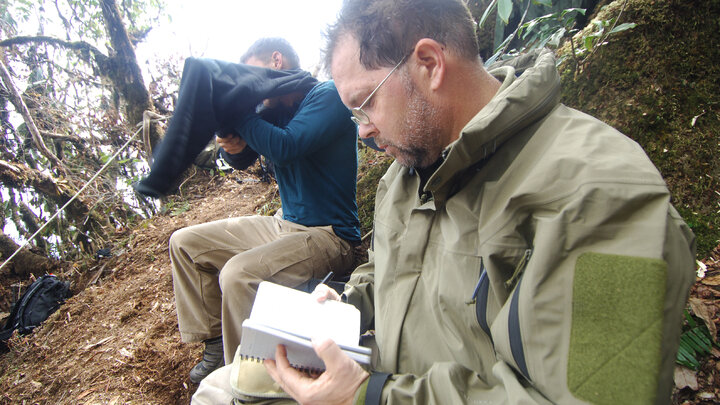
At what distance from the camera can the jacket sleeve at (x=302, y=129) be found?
2.35 meters

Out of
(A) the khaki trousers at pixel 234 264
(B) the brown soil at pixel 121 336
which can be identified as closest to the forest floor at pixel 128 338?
(B) the brown soil at pixel 121 336

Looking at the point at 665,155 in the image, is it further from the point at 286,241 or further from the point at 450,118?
the point at 286,241

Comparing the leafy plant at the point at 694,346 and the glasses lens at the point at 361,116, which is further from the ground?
the glasses lens at the point at 361,116

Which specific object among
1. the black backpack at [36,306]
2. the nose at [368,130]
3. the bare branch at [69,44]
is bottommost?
the black backpack at [36,306]

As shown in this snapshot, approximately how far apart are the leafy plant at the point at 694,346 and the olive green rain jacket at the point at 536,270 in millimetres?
1065

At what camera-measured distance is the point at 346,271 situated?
9.05 feet

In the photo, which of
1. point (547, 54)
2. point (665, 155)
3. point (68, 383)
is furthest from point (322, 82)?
point (68, 383)

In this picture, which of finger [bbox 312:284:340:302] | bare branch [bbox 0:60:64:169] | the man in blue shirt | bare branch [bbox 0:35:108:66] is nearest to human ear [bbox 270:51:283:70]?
the man in blue shirt

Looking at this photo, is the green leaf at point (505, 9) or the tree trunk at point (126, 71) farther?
the tree trunk at point (126, 71)

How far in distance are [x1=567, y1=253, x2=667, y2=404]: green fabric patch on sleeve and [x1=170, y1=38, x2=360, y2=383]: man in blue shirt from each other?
5.79ft

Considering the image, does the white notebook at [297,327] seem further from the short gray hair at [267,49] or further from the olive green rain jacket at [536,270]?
the short gray hair at [267,49]

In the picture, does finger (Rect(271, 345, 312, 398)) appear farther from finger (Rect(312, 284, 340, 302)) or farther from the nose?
the nose

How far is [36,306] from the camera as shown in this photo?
454cm

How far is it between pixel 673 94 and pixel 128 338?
4605 millimetres
